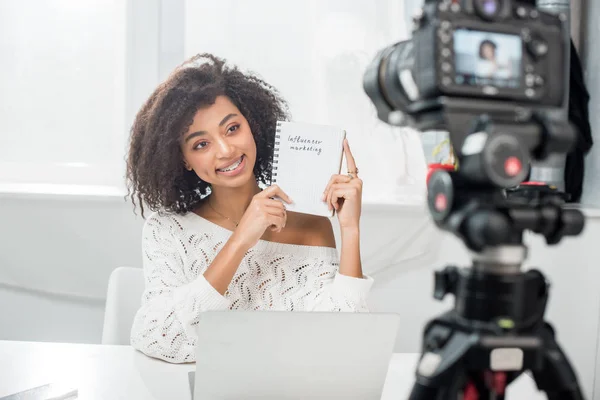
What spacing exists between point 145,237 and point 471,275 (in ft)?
3.66

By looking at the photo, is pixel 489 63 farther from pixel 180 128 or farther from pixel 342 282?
pixel 180 128

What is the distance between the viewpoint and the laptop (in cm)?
85

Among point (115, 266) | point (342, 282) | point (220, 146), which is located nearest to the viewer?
point (342, 282)

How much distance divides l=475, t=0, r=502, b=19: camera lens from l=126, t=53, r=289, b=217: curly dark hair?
111cm

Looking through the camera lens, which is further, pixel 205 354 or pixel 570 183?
pixel 570 183

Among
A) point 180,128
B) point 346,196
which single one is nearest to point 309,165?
point 346,196

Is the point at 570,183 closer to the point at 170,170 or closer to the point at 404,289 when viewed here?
the point at 404,289

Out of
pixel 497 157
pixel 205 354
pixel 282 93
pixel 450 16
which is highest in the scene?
pixel 282 93

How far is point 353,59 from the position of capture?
8.23 ft

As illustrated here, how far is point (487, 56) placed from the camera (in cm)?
67

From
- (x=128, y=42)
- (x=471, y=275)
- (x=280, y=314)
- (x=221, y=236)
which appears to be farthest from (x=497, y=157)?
(x=128, y=42)

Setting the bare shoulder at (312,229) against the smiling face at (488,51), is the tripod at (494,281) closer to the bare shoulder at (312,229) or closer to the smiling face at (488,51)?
the smiling face at (488,51)

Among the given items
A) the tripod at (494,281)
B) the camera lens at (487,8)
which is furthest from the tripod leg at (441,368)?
the camera lens at (487,8)

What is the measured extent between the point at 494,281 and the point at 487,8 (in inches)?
11.0
